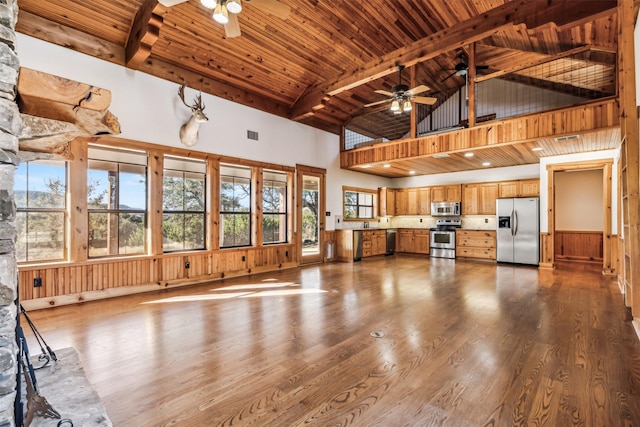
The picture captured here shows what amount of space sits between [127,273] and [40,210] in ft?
4.58

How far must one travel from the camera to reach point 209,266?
19.1 feet

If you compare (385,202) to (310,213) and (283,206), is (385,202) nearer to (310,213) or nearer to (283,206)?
(310,213)

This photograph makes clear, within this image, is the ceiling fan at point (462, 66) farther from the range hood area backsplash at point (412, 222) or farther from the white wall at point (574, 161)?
the range hood area backsplash at point (412, 222)

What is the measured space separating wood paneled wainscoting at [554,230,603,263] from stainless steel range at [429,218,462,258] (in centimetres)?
283

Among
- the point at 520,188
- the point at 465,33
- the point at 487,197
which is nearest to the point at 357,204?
the point at 487,197

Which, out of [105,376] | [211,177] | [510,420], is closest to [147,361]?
[105,376]

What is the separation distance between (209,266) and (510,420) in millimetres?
5137

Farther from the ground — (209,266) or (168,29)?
(168,29)

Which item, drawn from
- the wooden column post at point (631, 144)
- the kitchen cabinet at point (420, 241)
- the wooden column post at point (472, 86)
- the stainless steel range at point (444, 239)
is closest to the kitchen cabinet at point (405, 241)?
the kitchen cabinet at point (420, 241)

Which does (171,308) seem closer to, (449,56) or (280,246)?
(280,246)

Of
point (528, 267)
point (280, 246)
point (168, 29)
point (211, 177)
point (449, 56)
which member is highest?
point (449, 56)

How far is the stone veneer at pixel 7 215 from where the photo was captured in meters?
1.47

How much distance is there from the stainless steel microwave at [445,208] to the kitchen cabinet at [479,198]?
0.56 feet

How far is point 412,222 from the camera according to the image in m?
10.1
